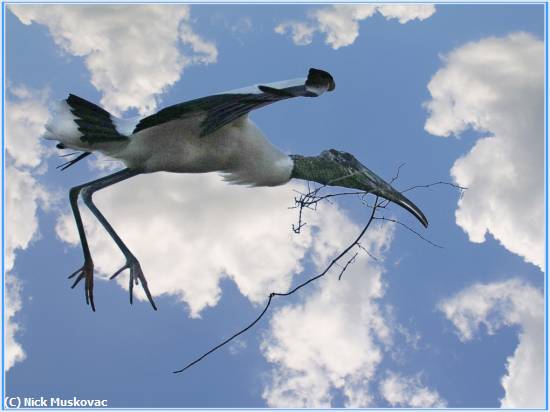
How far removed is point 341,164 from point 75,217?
6.02 ft

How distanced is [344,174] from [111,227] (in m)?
1.62


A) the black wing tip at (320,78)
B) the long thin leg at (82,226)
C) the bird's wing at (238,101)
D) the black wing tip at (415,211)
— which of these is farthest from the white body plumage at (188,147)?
the black wing tip at (415,211)

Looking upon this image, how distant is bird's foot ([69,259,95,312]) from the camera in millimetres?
5137

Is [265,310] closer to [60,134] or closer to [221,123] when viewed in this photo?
[221,123]

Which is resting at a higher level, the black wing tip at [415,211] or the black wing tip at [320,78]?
the black wing tip at [415,211]

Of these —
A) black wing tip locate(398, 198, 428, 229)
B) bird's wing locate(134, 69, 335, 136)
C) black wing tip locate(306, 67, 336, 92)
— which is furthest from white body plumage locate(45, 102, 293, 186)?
black wing tip locate(398, 198, 428, 229)

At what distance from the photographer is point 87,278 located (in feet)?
16.9

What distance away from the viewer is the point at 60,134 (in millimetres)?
4906

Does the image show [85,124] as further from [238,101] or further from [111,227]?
[238,101]

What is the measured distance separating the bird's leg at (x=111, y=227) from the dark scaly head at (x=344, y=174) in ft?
3.71

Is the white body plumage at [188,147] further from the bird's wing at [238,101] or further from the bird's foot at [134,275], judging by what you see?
the bird's foot at [134,275]

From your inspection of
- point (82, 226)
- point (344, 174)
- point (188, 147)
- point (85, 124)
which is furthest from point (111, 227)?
point (344, 174)

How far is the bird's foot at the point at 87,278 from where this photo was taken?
5.14 metres

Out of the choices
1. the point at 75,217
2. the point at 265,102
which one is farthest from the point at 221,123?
the point at 75,217
